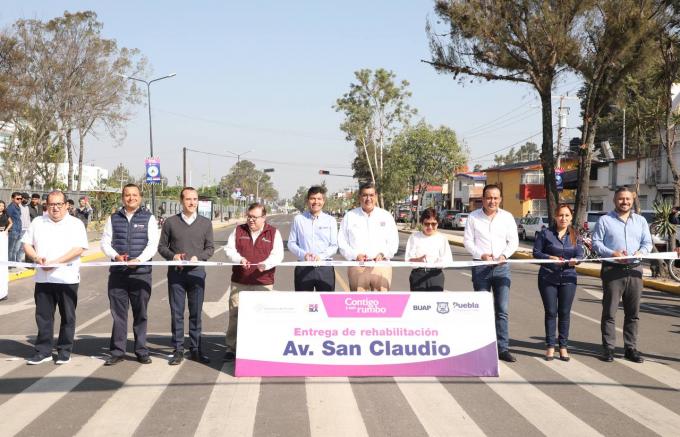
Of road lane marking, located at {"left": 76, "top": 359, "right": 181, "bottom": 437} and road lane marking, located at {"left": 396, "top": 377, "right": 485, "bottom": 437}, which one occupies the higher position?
road lane marking, located at {"left": 76, "top": 359, "right": 181, "bottom": 437}

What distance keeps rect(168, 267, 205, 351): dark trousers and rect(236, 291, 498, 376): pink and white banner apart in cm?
76

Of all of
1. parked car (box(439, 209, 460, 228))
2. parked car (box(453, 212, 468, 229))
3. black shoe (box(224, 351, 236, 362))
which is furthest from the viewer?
parked car (box(439, 209, 460, 228))

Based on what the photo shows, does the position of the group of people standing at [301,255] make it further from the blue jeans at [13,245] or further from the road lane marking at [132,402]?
the blue jeans at [13,245]

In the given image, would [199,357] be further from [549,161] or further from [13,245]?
[549,161]

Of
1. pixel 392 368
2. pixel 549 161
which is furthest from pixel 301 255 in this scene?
pixel 549 161

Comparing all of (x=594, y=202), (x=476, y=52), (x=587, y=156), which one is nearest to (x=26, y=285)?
(x=476, y=52)

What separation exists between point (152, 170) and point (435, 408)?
32498mm

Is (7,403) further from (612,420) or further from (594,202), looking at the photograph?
(594,202)

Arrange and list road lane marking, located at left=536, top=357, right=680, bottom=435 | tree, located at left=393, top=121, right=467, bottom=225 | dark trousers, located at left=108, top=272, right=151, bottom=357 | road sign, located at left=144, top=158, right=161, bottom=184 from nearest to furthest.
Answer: road lane marking, located at left=536, top=357, right=680, bottom=435 → dark trousers, located at left=108, top=272, right=151, bottom=357 → road sign, located at left=144, top=158, right=161, bottom=184 → tree, located at left=393, top=121, right=467, bottom=225

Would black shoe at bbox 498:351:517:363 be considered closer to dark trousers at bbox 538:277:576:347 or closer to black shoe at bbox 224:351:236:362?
dark trousers at bbox 538:277:576:347

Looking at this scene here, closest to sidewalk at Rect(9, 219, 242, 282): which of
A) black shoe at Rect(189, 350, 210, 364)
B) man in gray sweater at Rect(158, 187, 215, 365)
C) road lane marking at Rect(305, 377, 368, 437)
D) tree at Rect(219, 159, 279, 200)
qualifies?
man in gray sweater at Rect(158, 187, 215, 365)

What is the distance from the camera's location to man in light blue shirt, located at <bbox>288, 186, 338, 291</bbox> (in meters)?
6.93

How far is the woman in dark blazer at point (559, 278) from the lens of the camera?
7.08 metres

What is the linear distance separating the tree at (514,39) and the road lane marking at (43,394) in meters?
17.6
